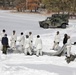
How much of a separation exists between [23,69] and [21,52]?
424 cm

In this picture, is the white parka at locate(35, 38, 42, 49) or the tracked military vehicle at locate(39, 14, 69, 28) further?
the tracked military vehicle at locate(39, 14, 69, 28)

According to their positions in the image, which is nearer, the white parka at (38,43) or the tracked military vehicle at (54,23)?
the white parka at (38,43)

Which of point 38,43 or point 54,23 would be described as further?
point 54,23

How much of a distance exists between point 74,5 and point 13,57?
3443 centimetres

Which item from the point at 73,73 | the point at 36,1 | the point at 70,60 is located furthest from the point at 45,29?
the point at 36,1

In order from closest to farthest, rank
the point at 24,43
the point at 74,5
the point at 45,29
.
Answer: the point at 24,43
the point at 45,29
the point at 74,5

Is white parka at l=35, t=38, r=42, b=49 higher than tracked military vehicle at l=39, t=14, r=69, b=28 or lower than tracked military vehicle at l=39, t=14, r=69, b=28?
higher

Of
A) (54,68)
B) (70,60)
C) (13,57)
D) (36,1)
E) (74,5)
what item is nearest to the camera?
(54,68)

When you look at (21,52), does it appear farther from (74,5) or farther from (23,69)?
(74,5)

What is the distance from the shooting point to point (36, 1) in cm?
6538

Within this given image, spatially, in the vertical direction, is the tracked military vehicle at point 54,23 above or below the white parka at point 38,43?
below

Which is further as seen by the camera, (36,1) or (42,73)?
(36,1)

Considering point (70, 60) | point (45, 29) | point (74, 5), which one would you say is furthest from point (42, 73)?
point (74, 5)

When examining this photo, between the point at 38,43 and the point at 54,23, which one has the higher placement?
the point at 38,43
